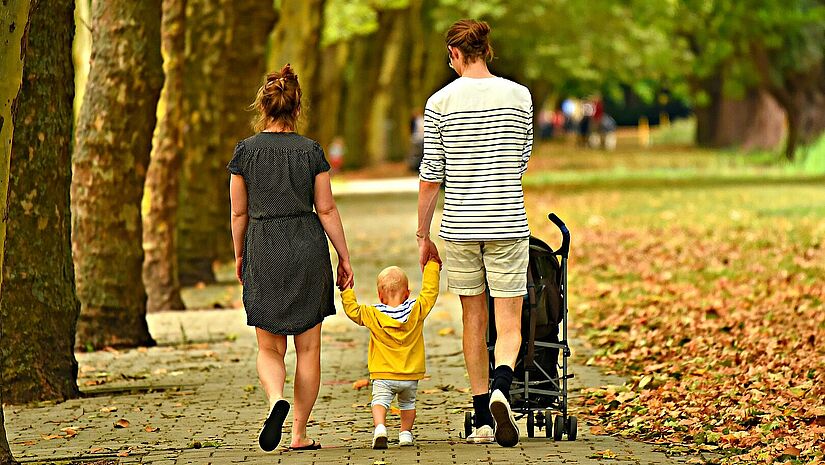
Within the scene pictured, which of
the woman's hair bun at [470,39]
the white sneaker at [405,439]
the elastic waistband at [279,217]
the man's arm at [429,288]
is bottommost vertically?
the white sneaker at [405,439]

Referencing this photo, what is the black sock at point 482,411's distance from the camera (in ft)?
27.7

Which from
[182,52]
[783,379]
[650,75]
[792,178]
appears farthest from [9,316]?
[650,75]

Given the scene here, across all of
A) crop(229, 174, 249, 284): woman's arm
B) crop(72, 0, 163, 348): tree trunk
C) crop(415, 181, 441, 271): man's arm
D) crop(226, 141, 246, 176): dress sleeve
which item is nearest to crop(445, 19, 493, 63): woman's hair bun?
crop(415, 181, 441, 271): man's arm

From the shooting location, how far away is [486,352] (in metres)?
8.53

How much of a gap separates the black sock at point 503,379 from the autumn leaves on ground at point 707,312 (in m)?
0.89

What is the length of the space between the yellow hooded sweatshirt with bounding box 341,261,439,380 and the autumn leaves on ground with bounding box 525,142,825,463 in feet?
4.32

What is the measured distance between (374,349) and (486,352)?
58 cm

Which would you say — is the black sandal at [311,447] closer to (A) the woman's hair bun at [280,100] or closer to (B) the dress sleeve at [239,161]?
(B) the dress sleeve at [239,161]

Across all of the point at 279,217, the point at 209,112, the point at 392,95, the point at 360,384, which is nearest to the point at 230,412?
the point at 360,384

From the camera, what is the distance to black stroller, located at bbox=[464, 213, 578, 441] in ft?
27.5

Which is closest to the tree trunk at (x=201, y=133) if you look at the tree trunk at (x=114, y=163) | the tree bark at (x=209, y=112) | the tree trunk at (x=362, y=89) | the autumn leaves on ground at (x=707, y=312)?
the tree bark at (x=209, y=112)

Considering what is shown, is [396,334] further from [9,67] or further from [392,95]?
[392,95]

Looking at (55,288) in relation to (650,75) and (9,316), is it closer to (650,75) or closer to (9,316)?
(9,316)

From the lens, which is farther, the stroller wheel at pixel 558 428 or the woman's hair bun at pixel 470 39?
the stroller wheel at pixel 558 428
